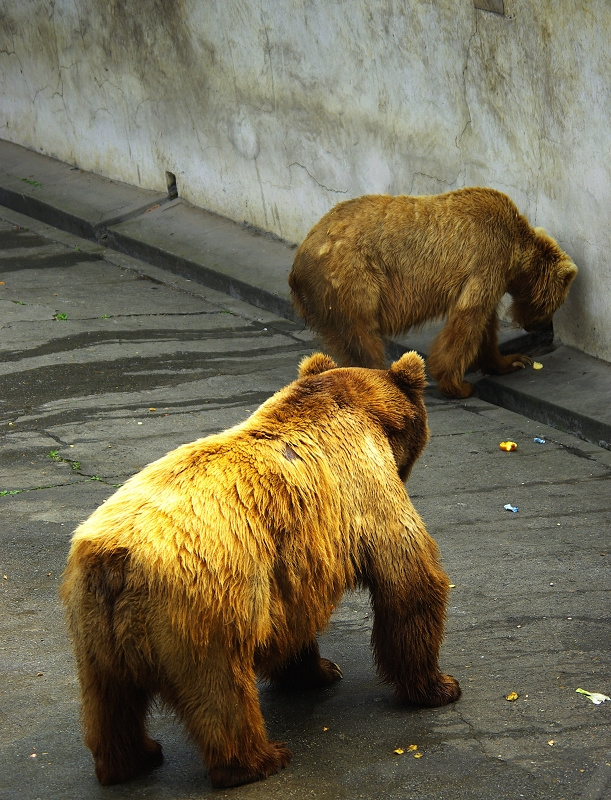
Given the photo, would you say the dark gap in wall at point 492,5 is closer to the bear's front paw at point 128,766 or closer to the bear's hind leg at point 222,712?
the bear's hind leg at point 222,712

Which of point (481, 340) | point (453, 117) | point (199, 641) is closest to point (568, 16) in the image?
point (453, 117)

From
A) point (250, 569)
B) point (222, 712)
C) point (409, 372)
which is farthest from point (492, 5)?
point (222, 712)

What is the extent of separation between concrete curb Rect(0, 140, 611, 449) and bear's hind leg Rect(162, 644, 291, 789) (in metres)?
3.94

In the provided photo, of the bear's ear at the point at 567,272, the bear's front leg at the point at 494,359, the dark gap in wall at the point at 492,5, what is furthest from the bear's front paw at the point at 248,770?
the dark gap in wall at the point at 492,5

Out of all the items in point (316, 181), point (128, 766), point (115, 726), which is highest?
point (316, 181)

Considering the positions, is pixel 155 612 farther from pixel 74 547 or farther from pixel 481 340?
pixel 481 340

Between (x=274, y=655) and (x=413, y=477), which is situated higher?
(x=274, y=655)

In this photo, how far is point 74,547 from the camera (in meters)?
3.60

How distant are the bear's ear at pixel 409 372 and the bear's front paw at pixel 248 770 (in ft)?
4.51

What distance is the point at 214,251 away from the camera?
10.5 m

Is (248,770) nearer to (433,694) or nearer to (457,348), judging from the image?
(433,694)

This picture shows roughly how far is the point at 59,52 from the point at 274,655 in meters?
10.3

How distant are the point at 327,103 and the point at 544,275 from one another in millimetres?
2950

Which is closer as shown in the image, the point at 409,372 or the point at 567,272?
the point at 409,372
